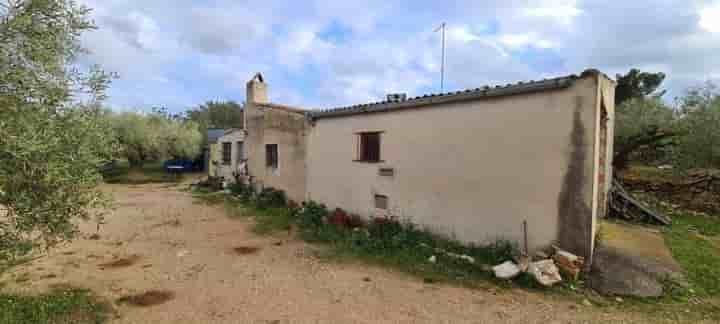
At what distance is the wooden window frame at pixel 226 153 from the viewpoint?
16.1 metres

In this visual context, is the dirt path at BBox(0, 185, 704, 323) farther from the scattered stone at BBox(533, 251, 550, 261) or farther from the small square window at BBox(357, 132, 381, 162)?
the small square window at BBox(357, 132, 381, 162)

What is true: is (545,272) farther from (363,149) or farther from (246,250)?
(246,250)

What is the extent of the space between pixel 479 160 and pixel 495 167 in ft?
1.13

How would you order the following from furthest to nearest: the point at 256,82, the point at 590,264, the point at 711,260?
the point at 256,82 → the point at 711,260 → the point at 590,264

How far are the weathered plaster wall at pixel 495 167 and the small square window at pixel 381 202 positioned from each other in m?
0.16

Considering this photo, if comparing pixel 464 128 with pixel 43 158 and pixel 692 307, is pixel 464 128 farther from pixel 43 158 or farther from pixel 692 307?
pixel 43 158

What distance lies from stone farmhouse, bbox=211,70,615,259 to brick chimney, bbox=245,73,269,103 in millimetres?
4630

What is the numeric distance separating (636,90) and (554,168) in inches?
882

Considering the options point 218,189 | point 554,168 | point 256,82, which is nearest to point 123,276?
point 554,168

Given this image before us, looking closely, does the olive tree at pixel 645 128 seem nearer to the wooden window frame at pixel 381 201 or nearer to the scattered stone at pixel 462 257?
the wooden window frame at pixel 381 201

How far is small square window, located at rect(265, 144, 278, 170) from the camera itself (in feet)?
39.9

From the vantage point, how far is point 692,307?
4.34 meters

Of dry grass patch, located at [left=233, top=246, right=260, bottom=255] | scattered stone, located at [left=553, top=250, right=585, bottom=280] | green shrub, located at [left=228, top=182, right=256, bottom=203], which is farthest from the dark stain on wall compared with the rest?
green shrub, located at [left=228, top=182, right=256, bottom=203]

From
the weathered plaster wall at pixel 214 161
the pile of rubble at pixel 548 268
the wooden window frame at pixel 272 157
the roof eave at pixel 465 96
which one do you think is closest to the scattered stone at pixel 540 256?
the pile of rubble at pixel 548 268
